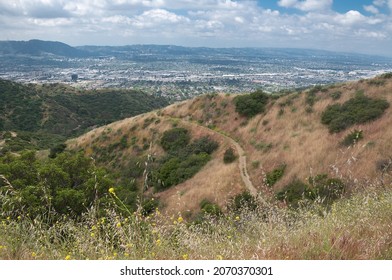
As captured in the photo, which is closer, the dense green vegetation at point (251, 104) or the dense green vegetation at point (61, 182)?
the dense green vegetation at point (61, 182)

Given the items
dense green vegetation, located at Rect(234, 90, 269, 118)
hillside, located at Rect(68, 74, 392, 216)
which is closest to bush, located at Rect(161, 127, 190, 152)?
hillside, located at Rect(68, 74, 392, 216)

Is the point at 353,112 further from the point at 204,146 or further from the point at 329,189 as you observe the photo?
the point at 329,189

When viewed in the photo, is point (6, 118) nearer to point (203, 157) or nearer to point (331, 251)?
point (203, 157)

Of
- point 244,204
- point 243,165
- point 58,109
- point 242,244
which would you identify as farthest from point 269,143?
point 58,109

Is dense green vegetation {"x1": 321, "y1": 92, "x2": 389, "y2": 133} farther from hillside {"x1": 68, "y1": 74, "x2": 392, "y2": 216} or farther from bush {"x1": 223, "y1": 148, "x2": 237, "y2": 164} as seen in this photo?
bush {"x1": 223, "y1": 148, "x2": 237, "y2": 164}

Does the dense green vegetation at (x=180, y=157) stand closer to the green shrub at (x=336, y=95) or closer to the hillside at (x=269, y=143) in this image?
the hillside at (x=269, y=143)

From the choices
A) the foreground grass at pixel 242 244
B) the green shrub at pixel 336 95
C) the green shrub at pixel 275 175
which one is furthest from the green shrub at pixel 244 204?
the green shrub at pixel 336 95

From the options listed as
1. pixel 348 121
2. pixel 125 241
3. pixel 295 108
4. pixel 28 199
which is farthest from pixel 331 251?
pixel 295 108

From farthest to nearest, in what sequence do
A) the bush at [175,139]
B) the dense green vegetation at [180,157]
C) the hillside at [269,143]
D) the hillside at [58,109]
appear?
the hillside at [58,109] < the bush at [175,139] < the dense green vegetation at [180,157] < the hillside at [269,143]
